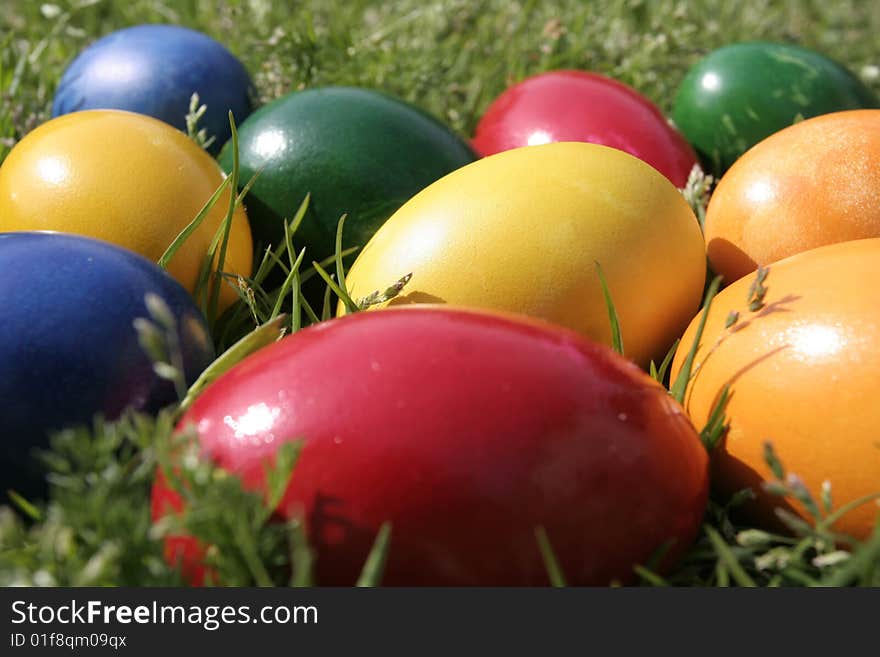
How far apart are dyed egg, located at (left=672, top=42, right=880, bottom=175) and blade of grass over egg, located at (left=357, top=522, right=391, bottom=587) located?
1703 mm

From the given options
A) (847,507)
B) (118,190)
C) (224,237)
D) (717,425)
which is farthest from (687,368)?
(118,190)

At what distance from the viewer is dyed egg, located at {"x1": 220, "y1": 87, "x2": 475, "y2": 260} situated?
199cm

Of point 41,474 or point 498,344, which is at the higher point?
point 498,344

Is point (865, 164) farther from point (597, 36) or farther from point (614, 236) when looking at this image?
point (597, 36)

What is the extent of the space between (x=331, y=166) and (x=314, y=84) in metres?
0.81

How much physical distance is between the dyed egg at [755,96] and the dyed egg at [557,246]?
0.89 m

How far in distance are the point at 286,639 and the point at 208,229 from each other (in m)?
0.86

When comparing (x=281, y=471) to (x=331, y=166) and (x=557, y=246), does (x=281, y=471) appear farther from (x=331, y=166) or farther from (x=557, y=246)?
(x=331, y=166)

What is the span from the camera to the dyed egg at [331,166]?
199 centimetres

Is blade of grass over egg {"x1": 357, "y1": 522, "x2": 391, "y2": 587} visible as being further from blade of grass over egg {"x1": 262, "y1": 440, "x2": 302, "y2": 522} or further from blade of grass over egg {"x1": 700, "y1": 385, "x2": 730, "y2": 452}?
blade of grass over egg {"x1": 700, "y1": 385, "x2": 730, "y2": 452}

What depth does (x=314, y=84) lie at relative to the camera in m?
2.73

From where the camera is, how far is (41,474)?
4.36 feet

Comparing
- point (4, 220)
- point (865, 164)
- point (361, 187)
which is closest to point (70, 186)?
point (4, 220)

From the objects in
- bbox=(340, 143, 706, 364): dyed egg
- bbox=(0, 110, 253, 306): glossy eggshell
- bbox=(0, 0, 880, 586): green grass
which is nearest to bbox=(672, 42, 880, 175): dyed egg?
bbox=(0, 0, 880, 586): green grass
